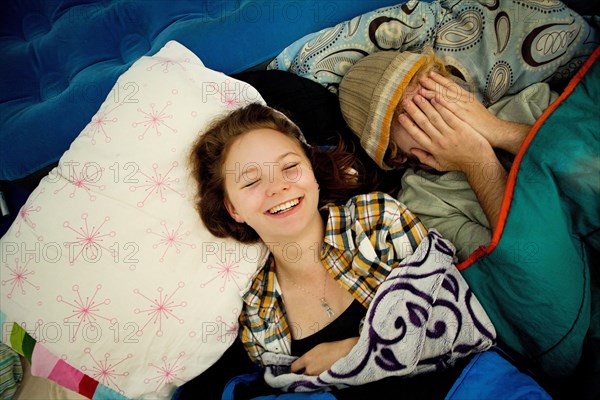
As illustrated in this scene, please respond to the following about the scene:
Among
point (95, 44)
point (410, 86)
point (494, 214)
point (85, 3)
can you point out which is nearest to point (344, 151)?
point (410, 86)

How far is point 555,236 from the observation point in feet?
2.23

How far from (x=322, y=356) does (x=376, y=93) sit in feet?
2.03

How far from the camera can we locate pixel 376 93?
0.86 meters

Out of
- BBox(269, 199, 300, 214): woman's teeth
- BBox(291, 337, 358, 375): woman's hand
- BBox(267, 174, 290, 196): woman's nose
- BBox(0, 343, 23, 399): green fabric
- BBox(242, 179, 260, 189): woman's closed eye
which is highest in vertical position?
BBox(267, 174, 290, 196): woman's nose

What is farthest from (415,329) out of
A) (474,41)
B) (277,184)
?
(474,41)

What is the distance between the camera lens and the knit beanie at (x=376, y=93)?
85cm

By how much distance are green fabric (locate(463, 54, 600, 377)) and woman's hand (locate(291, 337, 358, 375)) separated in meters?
0.34

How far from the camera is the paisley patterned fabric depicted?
0.86 meters

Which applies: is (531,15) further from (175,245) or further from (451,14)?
(175,245)

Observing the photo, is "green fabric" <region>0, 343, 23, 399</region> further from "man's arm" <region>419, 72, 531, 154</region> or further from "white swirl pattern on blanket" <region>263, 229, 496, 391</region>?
"man's arm" <region>419, 72, 531, 154</region>

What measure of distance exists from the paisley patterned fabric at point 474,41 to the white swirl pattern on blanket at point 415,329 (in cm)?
51

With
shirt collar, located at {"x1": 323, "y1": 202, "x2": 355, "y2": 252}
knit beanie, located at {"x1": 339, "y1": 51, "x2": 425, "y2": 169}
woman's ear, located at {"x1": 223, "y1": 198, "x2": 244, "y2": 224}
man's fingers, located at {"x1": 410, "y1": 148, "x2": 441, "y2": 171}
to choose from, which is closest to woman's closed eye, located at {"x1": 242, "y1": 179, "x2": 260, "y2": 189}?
woman's ear, located at {"x1": 223, "y1": 198, "x2": 244, "y2": 224}

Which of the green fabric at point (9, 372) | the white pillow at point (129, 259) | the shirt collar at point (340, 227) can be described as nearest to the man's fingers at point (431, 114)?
the shirt collar at point (340, 227)

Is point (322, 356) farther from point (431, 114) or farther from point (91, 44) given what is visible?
point (91, 44)
